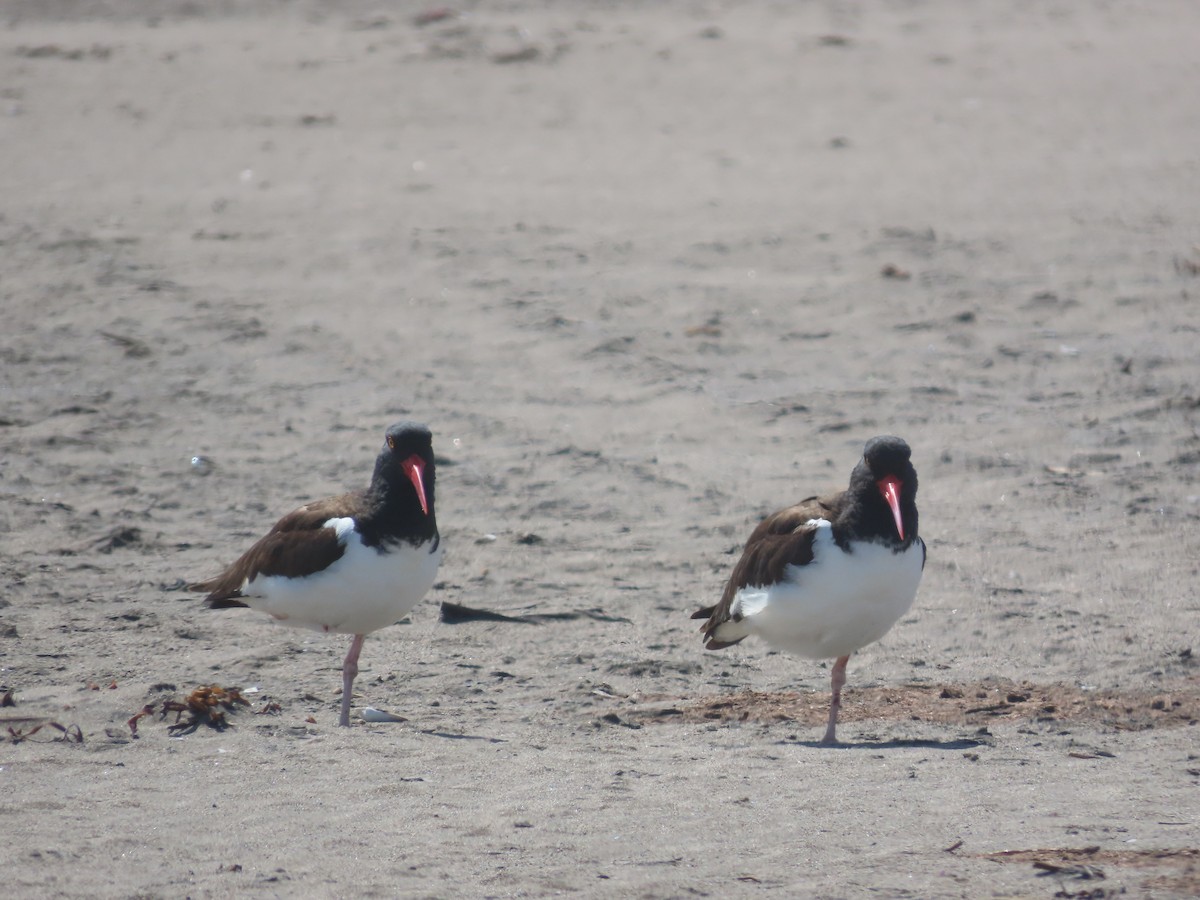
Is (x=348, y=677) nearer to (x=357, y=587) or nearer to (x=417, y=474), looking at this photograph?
(x=357, y=587)

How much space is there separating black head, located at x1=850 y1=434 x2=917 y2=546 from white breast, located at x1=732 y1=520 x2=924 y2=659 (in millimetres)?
74

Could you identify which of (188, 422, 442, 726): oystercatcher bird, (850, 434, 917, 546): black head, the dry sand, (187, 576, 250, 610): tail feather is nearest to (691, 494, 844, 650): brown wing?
(850, 434, 917, 546): black head

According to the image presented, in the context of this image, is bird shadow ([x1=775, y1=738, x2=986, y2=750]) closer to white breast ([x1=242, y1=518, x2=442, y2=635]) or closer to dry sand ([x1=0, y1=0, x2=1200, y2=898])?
dry sand ([x1=0, y1=0, x2=1200, y2=898])

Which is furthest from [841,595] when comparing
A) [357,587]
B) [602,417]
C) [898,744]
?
[602,417]

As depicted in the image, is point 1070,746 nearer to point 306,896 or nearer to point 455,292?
point 306,896

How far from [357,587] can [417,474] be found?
22.1 inches

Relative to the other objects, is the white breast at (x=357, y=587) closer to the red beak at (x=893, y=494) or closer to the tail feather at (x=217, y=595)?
the tail feather at (x=217, y=595)

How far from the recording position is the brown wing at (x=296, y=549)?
6750 mm

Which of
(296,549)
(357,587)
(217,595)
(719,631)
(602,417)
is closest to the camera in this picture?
(357,587)

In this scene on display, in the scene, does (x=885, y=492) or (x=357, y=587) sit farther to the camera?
(x=357, y=587)

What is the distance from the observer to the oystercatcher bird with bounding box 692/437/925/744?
6.31 meters

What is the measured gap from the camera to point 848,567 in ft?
20.7

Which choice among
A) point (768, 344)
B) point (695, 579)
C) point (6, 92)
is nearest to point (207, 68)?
point (6, 92)

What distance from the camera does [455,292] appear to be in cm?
1247
